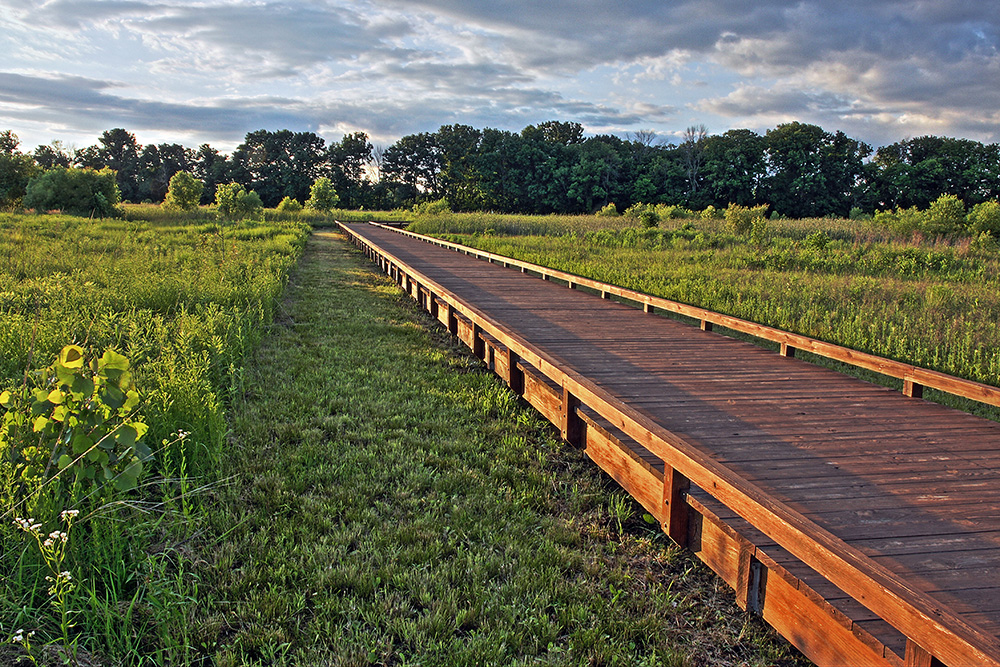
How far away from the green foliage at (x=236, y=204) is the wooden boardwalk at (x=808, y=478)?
115 ft

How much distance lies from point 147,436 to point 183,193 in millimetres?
45371

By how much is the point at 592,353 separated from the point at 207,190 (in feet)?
272

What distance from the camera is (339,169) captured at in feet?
259

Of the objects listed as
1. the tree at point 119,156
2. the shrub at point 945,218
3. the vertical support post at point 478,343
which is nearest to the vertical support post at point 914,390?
the vertical support post at point 478,343

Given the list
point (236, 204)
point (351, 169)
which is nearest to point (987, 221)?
point (236, 204)

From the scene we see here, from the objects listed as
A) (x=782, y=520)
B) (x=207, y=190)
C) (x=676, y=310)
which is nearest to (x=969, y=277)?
(x=676, y=310)

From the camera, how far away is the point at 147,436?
3906 mm

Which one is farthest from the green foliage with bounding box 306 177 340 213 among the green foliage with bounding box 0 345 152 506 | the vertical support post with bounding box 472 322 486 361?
the green foliage with bounding box 0 345 152 506

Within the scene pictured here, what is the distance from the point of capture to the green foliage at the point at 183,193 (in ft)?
142

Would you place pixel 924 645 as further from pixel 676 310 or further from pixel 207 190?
pixel 207 190

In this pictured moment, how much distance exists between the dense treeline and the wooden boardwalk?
213 feet

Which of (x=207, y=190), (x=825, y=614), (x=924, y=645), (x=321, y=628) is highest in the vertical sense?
(x=207, y=190)

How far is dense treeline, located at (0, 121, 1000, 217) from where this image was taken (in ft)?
204

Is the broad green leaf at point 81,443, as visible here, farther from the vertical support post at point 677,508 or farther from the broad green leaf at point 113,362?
the vertical support post at point 677,508
